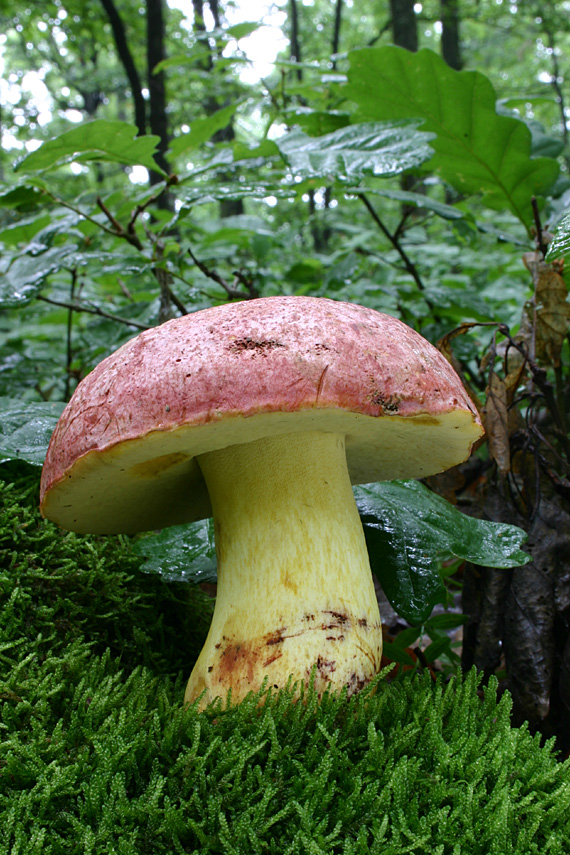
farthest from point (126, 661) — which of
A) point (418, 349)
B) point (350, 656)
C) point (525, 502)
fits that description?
point (525, 502)

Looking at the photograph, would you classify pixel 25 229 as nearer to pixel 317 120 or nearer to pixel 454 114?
pixel 317 120

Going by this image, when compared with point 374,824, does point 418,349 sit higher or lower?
higher

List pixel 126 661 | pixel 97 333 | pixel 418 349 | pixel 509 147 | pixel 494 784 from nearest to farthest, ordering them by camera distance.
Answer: pixel 494 784 → pixel 418 349 → pixel 126 661 → pixel 509 147 → pixel 97 333

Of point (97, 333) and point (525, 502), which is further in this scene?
point (97, 333)

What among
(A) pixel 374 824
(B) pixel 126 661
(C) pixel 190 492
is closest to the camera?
(A) pixel 374 824

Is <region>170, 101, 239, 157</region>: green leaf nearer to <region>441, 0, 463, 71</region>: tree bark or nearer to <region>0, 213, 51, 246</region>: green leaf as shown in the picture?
<region>0, 213, 51, 246</region>: green leaf

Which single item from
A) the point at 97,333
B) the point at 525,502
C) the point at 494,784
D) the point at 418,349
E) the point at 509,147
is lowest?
the point at 494,784

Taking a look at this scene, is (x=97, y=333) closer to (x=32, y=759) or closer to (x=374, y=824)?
(x=32, y=759)
